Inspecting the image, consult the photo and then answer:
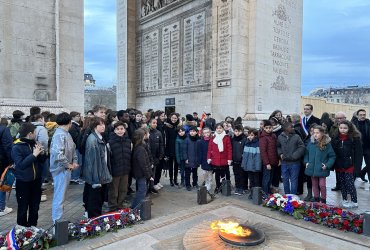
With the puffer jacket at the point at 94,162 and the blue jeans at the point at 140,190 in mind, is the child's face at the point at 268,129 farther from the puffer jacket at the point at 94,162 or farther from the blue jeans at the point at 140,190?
the puffer jacket at the point at 94,162

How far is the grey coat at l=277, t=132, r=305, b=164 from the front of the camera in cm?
606

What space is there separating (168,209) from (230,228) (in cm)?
194

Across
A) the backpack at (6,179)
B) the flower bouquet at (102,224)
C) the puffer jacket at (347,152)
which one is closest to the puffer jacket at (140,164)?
the flower bouquet at (102,224)

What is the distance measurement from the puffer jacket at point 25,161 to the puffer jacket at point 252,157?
14.9 feet

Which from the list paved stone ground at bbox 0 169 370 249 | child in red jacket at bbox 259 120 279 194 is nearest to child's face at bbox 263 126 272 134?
child in red jacket at bbox 259 120 279 194

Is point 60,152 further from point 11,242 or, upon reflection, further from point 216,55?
point 216,55

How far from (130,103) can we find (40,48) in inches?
434

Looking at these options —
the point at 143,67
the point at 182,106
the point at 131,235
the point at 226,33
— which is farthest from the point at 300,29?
the point at 131,235

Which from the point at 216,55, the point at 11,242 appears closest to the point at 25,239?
the point at 11,242

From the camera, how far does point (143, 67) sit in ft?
61.6

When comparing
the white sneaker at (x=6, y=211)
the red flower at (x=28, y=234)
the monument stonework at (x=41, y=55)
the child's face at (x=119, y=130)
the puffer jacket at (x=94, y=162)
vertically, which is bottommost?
the white sneaker at (x=6, y=211)

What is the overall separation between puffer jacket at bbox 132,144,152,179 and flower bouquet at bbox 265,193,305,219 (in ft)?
8.92

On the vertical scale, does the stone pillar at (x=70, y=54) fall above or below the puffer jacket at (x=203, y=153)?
above

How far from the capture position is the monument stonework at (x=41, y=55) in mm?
7781
